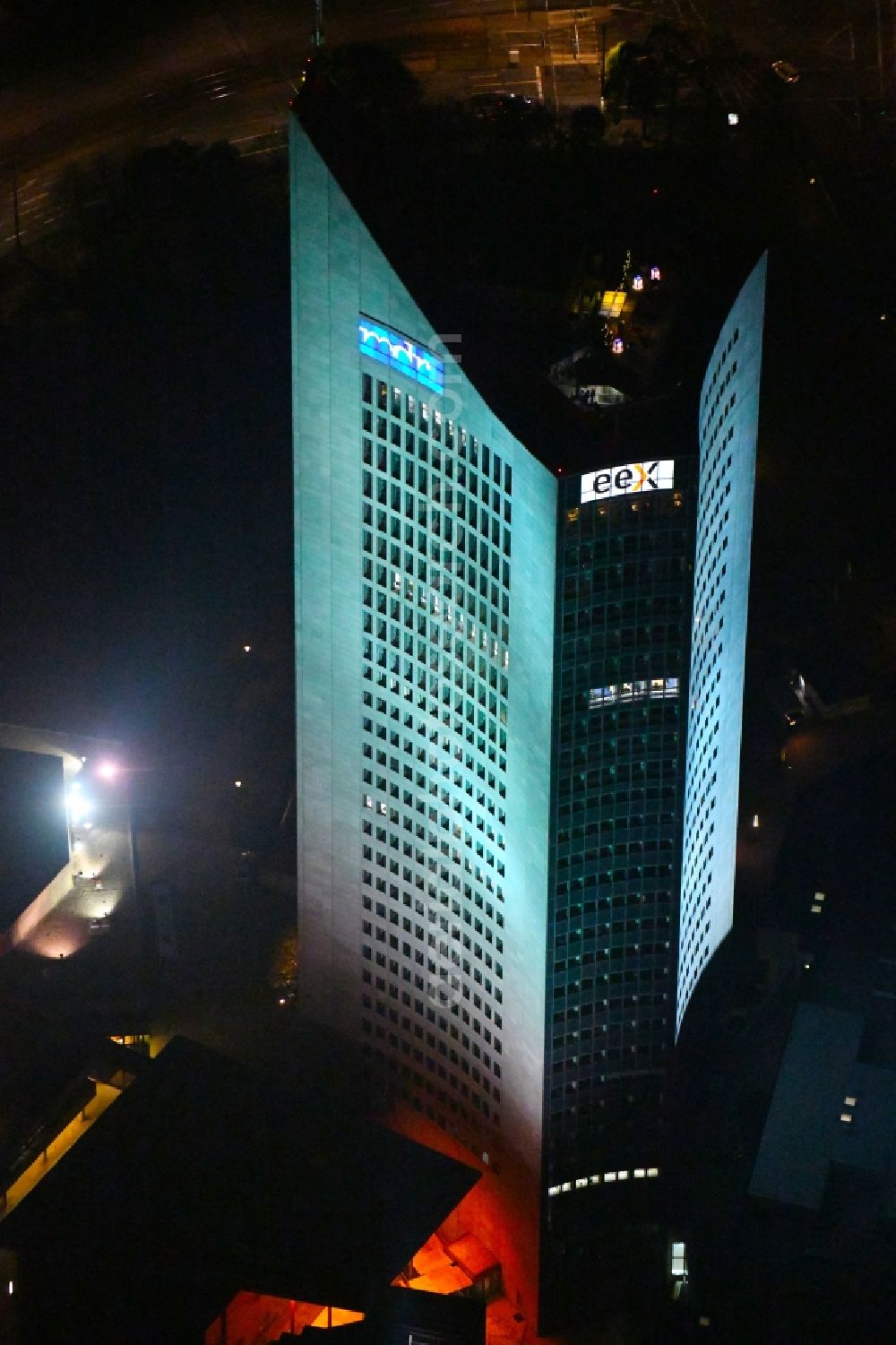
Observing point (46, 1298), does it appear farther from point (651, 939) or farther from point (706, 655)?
point (706, 655)

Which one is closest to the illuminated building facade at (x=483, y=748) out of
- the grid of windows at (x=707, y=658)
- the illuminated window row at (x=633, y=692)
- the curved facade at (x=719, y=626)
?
the illuminated window row at (x=633, y=692)

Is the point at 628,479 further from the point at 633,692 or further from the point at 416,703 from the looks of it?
the point at 416,703

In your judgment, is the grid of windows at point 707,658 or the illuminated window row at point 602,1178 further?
the illuminated window row at point 602,1178

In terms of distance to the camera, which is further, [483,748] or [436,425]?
[483,748]

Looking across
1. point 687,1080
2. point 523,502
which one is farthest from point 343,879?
point 523,502

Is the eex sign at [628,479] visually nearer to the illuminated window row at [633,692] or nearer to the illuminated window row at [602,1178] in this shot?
the illuminated window row at [633,692]

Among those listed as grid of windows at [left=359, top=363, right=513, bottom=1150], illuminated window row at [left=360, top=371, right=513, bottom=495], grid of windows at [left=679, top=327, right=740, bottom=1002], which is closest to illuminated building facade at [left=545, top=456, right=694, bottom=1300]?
grid of windows at [left=679, top=327, right=740, bottom=1002]

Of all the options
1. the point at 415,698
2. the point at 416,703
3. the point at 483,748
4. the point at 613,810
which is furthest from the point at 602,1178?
the point at 415,698
